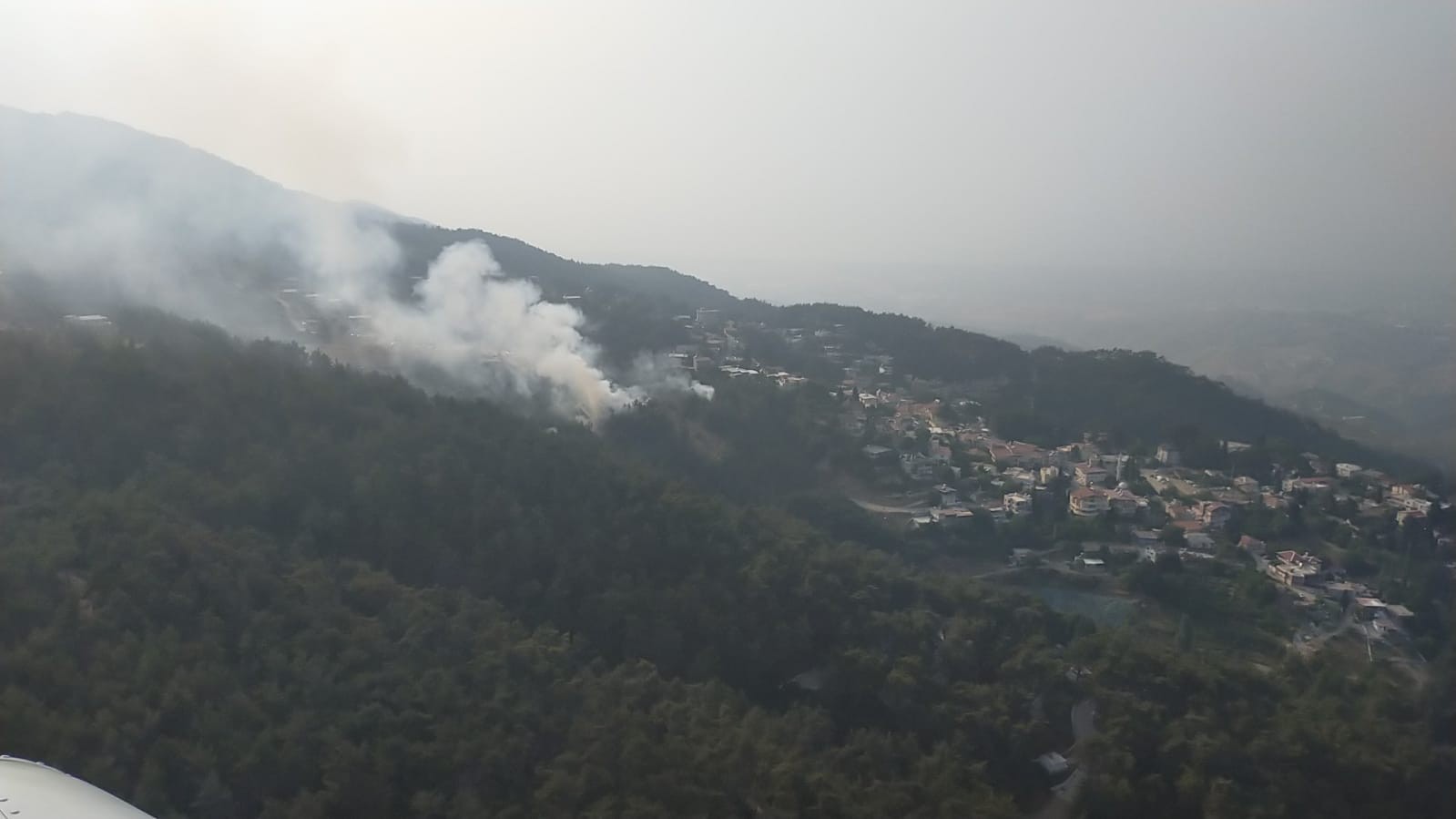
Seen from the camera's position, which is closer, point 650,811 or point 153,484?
point 650,811

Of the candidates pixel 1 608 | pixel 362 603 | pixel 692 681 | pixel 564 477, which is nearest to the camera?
pixel 1 608

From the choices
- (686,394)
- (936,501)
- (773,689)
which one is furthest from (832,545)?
(686,394)

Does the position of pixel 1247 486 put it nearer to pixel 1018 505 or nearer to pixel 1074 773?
pixel 1018 505

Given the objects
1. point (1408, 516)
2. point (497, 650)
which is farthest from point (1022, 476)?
point (497, 650)

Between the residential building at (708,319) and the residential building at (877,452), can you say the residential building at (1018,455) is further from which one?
Result: the residential building at (708,319)

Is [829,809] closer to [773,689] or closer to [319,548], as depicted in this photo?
[773,689]

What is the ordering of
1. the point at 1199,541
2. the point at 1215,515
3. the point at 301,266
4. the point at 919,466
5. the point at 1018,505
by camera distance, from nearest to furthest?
the point at 1199,541
the point at 1215,515
the point at 1018,505
the point at 919,466
the point at 301,266

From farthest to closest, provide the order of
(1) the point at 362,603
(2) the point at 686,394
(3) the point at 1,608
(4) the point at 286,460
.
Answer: (2) the point at 686,394, (4) the point at 286,460, (1) the point at 362,603, (3) the point at 1,608
